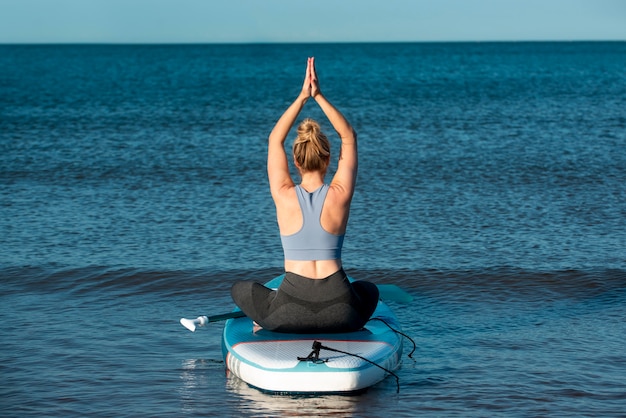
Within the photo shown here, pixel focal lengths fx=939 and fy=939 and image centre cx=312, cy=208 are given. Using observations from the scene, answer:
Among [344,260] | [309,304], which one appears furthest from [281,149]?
[344,260]

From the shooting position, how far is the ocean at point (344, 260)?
6.00 m

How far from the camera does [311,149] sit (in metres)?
5.68

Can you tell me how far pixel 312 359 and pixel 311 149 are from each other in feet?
4.12

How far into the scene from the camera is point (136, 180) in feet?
49.3

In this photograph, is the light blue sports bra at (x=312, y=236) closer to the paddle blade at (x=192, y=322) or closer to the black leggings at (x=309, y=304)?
the black leggings at (x=309, y=304)

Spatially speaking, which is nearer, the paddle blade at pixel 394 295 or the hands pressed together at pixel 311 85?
the hands pressed together at pixel 311 85

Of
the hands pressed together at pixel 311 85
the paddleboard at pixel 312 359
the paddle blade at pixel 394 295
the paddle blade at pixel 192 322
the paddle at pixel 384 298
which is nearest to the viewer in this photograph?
the paddleboard at pixel 312 359

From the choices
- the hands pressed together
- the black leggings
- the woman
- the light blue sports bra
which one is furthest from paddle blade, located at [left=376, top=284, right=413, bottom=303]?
the hands pressed together

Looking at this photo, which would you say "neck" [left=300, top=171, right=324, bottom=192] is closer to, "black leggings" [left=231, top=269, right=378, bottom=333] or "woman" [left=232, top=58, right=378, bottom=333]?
"woman" [left=232, top=58, right=378, bottom=333]

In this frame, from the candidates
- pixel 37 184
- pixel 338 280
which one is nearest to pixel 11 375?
pixel 338 280

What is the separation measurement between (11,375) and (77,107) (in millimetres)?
26285

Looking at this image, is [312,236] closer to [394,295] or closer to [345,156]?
[345,156]

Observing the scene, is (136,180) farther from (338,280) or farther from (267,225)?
(338,280)

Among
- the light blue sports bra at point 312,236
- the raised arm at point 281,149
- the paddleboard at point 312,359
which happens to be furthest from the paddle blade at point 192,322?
the raised arm at point 281,149
